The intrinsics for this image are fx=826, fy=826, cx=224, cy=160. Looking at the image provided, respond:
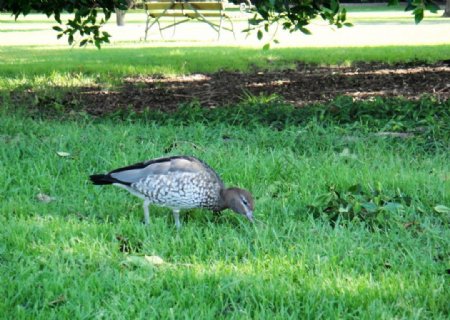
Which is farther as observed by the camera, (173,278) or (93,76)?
(93,76)

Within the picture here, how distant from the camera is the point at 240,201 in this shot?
497cm

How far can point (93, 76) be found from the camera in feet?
43.2

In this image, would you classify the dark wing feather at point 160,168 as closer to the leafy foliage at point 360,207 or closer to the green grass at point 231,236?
the green grass at point 231,236

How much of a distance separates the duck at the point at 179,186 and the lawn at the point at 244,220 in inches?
5.8

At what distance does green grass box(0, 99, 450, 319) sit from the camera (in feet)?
12.6

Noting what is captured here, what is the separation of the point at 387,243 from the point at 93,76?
30.1ft

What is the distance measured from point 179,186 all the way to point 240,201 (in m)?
0.38

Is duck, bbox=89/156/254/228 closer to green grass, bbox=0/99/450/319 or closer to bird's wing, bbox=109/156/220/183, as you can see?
bird's wing, bbox=109/156/220/183

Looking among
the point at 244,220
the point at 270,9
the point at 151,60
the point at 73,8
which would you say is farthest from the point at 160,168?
the point at 151,60

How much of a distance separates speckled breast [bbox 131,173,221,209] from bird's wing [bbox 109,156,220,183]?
3cm

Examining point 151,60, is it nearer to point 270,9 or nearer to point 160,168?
point 270,9

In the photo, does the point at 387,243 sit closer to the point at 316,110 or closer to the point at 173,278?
the point at 173,278

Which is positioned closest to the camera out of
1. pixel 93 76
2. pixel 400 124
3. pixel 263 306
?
pixel 263 306

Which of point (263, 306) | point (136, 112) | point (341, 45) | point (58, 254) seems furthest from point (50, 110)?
point (341, 45)
